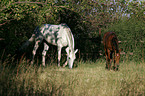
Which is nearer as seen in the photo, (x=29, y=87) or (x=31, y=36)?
(x=29, y=87)

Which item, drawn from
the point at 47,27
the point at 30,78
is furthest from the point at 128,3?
the point at 30,78

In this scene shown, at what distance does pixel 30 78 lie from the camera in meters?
5.04

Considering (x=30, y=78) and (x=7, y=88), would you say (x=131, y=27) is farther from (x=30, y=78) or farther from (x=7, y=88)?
(x=7, y=88)

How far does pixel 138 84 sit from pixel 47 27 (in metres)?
6.23

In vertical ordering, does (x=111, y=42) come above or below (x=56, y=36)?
below

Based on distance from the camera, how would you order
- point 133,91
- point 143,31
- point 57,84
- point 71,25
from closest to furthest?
point 133,91 < point 57,84 < point 143,31 < point 71,25

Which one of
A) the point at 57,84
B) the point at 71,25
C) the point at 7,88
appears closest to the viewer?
the point at 7,88

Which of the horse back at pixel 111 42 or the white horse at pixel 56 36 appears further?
the white horse at pixel 56 36

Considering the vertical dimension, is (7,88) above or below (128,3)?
below

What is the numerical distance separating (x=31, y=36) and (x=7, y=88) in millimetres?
6320

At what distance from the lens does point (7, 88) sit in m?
4.29

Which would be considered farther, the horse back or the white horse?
the white horse

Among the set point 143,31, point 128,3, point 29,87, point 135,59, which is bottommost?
point 135,59

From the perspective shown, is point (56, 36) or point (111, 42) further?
Answer: point (56, 36)
